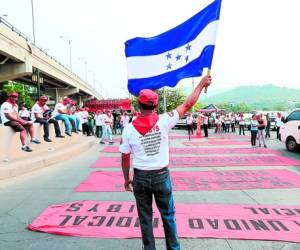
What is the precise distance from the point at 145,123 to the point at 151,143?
0.22m

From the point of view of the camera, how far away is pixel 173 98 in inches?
2692

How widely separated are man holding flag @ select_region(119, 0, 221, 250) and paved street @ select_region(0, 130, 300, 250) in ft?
3.09

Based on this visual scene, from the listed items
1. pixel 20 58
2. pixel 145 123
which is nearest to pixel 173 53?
pixel 145 123

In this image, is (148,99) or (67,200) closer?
(148,99)

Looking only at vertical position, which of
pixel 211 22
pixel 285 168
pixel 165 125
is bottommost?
pixel 285 168

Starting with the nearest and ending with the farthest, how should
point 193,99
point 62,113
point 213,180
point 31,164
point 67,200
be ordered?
point 193,99, point 67,200, point 213,180, point 31,164, point 62,113

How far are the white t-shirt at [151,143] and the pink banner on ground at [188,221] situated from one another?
4.97 feet

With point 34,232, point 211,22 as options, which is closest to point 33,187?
point 34,232

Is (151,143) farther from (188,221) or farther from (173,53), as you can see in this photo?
(173,53)

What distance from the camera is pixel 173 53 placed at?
604 centimetres

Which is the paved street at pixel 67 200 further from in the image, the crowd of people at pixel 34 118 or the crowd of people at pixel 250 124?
the crowd of people at pixel 250 124

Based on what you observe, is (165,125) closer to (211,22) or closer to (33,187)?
(211,22)

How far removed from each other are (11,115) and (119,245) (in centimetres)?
729

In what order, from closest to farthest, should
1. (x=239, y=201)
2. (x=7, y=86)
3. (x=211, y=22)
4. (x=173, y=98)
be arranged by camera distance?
(x=211, y=22)
(x=239, y=201)
(x=7, y=86)
(x=173, y=98)
